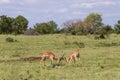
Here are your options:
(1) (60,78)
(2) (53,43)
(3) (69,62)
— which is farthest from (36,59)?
(2) (53,43)

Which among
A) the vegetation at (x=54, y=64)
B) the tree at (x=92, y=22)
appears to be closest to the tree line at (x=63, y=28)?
the tree at (x=92, y=22)

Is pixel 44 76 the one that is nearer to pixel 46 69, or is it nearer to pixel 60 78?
pixel 60 78

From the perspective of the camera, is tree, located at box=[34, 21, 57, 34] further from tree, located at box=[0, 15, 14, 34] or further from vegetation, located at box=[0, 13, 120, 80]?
vegetation, located at box=[0, 13, 120, 80]

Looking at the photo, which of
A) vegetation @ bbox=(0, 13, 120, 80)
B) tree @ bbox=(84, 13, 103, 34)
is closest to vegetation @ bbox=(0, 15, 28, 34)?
tree @ bbox=(84, 13, 103, 34)

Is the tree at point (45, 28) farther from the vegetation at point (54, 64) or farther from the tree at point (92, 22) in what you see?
the vegetation at point (54, 64)

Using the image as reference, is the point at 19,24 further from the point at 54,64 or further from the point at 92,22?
the point at 54,64

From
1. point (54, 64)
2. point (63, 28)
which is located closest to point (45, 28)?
point (63, 28)

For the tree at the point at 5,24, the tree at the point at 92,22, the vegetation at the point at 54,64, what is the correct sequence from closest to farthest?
the vegetation at the point at 54,64 < the tree at the point at 5,24 < the tree at the point at 92,22

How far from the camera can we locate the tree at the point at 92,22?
224ft

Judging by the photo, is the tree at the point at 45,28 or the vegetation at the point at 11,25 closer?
the vegetation at the point at 11,25

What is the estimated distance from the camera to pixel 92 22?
236 ft

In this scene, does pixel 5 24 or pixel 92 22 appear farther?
pixel 92 22

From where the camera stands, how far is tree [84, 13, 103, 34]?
6838cm

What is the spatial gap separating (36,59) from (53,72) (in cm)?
573
